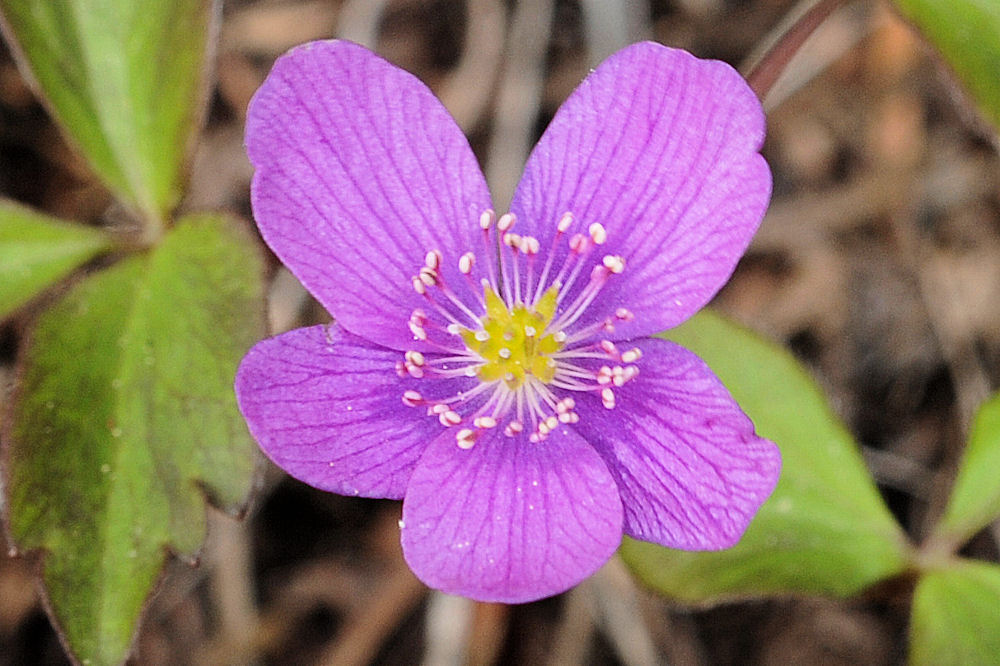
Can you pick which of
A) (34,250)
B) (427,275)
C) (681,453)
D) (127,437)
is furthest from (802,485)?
(34,250)

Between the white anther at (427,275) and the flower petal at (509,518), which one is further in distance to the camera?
the white anther at (427,275)

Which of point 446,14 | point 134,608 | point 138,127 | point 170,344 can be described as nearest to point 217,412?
point 170,344

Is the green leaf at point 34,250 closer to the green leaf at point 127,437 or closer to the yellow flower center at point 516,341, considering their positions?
the green leaf at point 127,437

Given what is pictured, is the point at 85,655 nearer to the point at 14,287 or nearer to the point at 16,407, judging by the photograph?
the point at 16,407

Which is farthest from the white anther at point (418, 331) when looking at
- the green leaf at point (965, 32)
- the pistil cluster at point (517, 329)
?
the green leaf at point (965, 32)

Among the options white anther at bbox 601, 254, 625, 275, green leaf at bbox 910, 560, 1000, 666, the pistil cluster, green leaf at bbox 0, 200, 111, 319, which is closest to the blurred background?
green leaf at bbox 0, 200, 111, 319
